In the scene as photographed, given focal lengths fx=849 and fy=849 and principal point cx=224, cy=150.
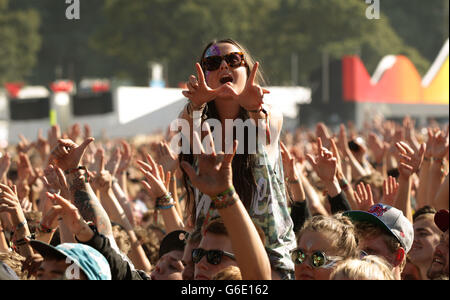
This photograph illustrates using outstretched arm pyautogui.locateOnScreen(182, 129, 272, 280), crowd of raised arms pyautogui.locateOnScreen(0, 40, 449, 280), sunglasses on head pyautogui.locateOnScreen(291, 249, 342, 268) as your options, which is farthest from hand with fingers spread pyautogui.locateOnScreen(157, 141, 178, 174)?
outstretched arm pyautogui.locateOnScreen(182, 129, 272, 280)

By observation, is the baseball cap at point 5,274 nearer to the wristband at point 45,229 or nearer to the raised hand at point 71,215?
the raised hand at point 71,215

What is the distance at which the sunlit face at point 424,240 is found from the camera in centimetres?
409

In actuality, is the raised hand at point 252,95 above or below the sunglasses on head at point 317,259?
above

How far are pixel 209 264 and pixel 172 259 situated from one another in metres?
0.63

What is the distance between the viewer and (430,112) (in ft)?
84.6

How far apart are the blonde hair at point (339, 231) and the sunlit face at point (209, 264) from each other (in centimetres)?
30

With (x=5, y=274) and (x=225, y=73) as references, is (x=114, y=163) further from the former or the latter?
(x=5, y=274)

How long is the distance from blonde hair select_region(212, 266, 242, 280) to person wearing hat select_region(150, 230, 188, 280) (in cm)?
70

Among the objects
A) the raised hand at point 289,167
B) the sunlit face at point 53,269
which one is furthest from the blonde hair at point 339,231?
the raised hand at point 289,167

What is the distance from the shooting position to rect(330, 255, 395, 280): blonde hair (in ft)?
9.14

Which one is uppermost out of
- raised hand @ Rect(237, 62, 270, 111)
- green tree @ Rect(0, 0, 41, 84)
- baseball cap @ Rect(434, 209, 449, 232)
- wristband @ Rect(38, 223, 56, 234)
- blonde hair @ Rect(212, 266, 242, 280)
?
green tree @ Rect(0, 0, 41, 84)

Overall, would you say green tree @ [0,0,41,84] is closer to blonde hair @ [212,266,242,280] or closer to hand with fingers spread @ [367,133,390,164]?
hand with fingers spread @ [367,133,390,164]

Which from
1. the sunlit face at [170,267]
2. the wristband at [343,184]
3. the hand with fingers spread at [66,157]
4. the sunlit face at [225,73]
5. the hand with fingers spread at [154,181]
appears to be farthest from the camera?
the wristband at [343,184]
